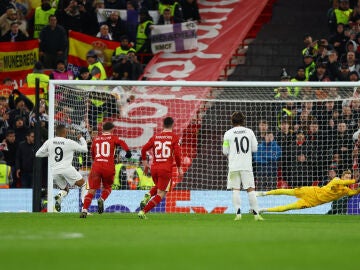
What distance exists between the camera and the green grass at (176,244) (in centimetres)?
1041

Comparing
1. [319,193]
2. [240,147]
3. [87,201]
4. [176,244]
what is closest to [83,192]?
[87,201]

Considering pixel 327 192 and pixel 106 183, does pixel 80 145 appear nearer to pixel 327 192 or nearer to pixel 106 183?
pixel 106 183

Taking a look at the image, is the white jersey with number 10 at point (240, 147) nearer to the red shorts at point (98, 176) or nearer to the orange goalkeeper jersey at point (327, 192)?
the orange goalkeeper jersey at point (327, 192)

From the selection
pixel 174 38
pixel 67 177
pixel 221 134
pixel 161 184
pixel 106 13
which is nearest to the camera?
pixel 161 184

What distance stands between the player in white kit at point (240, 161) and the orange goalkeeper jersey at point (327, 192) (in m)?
1.52

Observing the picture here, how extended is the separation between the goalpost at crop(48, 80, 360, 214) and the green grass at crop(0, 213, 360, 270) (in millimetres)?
4392

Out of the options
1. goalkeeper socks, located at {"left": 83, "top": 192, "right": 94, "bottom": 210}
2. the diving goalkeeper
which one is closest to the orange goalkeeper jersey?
the diving goalkeeper

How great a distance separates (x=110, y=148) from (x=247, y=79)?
10129 mm

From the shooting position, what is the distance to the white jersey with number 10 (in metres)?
18.6

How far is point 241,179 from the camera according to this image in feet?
61.4

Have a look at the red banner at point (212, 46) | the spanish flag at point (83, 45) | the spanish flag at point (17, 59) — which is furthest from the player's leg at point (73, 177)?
the red banner at point (212, 46)

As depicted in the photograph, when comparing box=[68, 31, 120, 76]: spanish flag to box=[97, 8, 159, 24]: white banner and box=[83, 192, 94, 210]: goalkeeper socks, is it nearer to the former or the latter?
box=[97, 8, 159, 24]: white banner

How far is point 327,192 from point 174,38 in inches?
446

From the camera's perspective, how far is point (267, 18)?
30734mm
